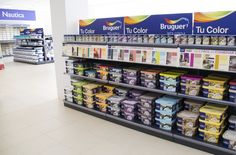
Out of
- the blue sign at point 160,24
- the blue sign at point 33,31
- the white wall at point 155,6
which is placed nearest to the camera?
the blue sign at point 160,24

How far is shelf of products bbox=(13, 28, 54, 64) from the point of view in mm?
10039

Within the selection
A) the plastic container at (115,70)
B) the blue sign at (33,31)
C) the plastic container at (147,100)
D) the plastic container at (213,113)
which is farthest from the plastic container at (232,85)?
the blue sign at (33,31)

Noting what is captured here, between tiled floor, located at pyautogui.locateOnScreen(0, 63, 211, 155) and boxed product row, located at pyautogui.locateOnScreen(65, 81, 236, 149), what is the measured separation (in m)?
0.23

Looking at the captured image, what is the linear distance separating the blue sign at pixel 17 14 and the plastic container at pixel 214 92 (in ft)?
38.3

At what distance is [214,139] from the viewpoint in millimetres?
2646

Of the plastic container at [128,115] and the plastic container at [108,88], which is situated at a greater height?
the plastic container at [108,88]

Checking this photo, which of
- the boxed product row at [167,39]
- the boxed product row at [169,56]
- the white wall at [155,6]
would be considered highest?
the white wall at [155,6]

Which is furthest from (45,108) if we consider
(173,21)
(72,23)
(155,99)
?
(173,21)

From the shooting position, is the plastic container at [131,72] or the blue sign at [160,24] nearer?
the blue sign at [160,24]

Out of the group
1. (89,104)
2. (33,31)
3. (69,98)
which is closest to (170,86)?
(89,104)

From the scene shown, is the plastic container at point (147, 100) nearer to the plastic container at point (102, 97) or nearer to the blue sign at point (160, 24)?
the plastic container at point (102, 97)

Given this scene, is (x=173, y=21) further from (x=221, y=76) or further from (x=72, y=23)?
(x=72, y=23)

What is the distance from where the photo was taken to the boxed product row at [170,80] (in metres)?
2.56

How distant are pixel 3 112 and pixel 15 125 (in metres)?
0.79
